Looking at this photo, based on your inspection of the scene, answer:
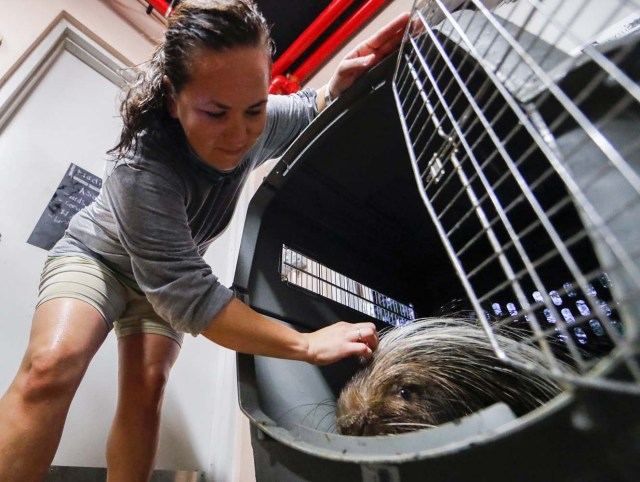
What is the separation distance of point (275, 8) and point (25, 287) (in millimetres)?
1189

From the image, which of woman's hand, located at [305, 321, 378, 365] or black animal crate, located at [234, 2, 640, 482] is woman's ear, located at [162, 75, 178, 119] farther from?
woman's hand, located at [305, 321, 378, 365]

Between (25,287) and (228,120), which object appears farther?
(25,287)

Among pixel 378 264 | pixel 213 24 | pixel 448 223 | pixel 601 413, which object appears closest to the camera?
pixel 601 413

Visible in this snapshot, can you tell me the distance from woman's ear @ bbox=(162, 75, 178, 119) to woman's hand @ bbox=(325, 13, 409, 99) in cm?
30

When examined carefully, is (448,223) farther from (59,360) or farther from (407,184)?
(59,360)

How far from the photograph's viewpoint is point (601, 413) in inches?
7.6

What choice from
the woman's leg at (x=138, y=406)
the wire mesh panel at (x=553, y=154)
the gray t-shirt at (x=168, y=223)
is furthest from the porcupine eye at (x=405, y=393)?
the woman's leg at (x=138, y=406)

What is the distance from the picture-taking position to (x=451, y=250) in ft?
1.09

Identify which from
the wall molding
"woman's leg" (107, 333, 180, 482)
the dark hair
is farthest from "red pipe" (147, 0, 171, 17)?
"woman's leg" (107, 333, 180, 482)

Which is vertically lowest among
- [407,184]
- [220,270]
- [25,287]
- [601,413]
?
[601,413]

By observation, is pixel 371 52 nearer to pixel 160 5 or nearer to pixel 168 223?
pixel 168 223

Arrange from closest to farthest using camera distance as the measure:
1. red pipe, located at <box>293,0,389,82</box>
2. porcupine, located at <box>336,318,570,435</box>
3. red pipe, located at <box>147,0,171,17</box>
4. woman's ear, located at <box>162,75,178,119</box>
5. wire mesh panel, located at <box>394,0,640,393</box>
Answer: wire mesh panel, located at <box>394,0,640,393</box> → porcupine, located at <box>336,318,570,435</box> → woman's ear, located at <box>162,75,178,119</box> → red pipe, located at <box>293,0,389,82</box> → red pipe, located at <box>147,0,171,17</box>

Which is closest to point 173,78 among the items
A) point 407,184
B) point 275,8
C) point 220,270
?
point 407,184

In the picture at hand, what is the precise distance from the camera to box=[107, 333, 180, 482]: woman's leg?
690mm
